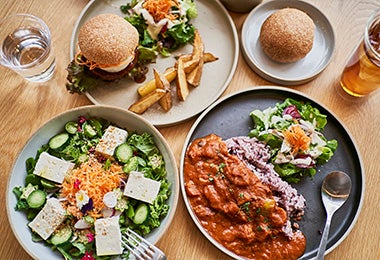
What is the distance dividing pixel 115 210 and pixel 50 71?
960mm

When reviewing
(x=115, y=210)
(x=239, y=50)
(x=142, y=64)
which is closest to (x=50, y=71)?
(x=142, y=64)

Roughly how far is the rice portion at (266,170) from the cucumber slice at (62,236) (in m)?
0.95

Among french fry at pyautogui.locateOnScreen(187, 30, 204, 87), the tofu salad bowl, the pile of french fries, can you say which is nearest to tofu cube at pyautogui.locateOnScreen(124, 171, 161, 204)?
the tofu salad bowl

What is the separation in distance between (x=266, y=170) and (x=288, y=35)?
2.64 ft

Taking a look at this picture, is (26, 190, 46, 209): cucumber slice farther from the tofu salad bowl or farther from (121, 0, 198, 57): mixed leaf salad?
(121, 0, 198, 57): mixed leaf salad

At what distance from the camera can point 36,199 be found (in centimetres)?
225

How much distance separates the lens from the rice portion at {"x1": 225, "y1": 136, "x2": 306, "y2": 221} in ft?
7.69

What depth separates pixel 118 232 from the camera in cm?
218

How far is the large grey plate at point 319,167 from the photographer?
2367 mm

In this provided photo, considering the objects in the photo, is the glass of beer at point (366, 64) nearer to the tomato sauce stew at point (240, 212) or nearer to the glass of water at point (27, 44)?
the tomato sauce stew at point (240, 212)

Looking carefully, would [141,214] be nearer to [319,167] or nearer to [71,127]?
[71,127]

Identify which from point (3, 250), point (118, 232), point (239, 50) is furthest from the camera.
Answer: point (239, 50)

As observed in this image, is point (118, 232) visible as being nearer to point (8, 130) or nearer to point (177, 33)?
point (8, 130)

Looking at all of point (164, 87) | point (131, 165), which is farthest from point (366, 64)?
point (131, 165)
